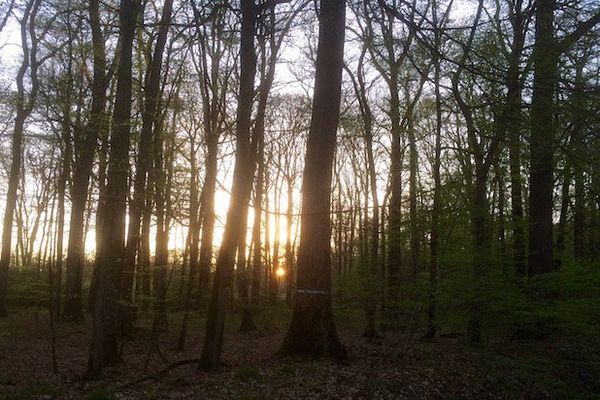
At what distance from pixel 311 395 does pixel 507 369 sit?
3894 millimetres

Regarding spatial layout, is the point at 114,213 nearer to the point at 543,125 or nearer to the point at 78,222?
the point at 543,125

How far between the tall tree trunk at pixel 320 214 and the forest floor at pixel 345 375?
47cm

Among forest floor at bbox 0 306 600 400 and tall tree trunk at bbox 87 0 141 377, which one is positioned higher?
tall tree trunk at bbox 87 0 141 377

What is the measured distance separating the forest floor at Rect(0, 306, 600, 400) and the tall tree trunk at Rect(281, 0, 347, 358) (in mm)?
472

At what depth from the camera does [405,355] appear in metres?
9.00

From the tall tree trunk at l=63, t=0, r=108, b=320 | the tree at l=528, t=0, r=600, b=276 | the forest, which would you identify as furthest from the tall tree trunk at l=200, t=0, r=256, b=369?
the tall tree trunk at l=63, t=0, r=108, b=320

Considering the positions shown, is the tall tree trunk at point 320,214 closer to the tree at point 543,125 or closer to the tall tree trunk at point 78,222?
the tree at point 543,125

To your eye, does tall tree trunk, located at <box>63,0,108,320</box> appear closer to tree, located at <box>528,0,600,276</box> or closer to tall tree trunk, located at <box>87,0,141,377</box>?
tall tree trunk, located at <box>87,0,141,377</box>

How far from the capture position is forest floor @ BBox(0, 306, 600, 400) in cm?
688

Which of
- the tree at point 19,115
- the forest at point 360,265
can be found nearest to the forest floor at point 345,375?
the forest at point 360,265

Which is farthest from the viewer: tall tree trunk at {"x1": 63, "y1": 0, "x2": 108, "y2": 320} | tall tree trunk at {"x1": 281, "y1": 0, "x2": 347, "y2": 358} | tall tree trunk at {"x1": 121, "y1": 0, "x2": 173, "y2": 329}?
tall tree trunk at {"x1": 63, "y1": 0, "x2": 108, "y2": 320}

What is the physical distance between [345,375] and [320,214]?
2.71 meters

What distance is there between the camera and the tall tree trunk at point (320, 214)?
832 cm

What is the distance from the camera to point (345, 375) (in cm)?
752
